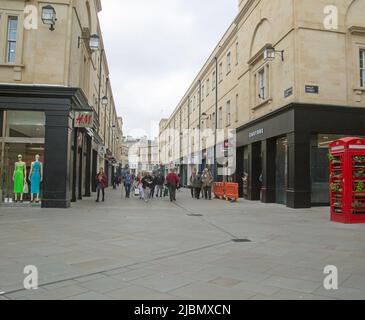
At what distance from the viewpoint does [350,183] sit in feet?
39.3

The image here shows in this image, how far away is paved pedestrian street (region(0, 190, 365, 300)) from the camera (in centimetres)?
488

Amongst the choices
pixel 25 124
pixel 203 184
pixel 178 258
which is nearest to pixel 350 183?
pixel 178 258

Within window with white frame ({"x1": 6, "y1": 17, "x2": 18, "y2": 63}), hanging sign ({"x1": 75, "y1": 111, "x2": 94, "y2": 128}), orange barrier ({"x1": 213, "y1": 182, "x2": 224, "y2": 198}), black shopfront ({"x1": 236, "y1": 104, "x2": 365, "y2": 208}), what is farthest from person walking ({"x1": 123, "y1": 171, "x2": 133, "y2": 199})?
window with white frame ({"x1": 6, "y1": 17, "x2": 18, "y2": 63})

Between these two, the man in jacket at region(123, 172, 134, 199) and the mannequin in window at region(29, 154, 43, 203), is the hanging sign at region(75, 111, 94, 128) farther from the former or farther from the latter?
the man in jacket at region(123, 172, 134, 199)

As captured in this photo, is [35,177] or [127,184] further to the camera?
[127,184]

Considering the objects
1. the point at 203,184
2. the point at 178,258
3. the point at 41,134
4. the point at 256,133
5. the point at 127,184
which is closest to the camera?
the point at 178,258

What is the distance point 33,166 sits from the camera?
15.5m

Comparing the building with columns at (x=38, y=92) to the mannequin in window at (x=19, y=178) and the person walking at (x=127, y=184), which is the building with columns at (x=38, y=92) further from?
the person walking at (x=127, y=184)

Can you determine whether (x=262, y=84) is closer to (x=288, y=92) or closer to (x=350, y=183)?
(x=288, y=92)

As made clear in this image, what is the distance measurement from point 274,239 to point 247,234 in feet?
2.91

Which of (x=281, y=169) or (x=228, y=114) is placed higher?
(x=228, y=114)

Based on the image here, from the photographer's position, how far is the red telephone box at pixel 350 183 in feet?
39.2

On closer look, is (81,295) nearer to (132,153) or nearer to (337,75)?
(337,75)

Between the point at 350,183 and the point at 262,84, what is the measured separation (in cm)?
1130
